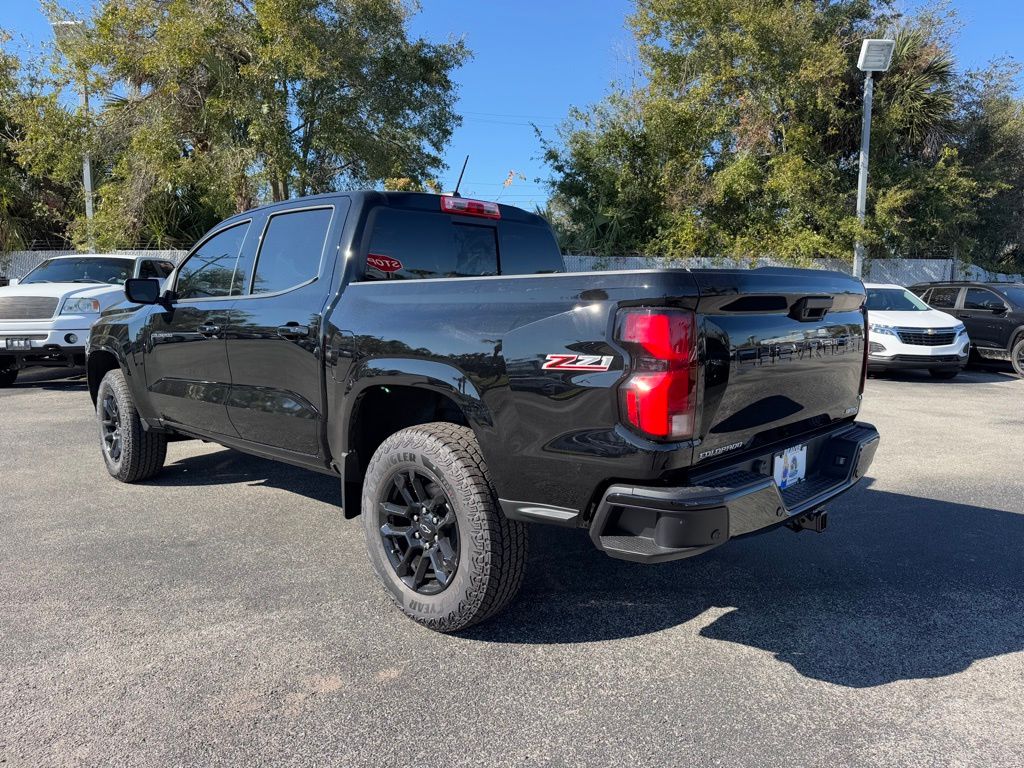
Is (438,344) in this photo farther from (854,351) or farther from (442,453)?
(854,351)

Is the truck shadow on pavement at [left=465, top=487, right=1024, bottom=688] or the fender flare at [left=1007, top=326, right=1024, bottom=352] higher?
the fender flare at [left=1007, top=326, right=1024, bottom=352]

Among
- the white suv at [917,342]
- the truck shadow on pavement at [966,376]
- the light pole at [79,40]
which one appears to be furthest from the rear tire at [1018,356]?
the light pole at [79,40]

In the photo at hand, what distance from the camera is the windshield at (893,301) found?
40.7 feet

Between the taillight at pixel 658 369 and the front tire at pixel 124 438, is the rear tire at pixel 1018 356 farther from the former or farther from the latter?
the front tire at pixel 124 438

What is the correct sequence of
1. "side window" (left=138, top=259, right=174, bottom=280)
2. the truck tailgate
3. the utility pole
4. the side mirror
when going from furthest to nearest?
1. the utility pole
2. "side window" (left=138, top=259, right=174, bottom=280)
3. the side mirror
4. the truck tailgate

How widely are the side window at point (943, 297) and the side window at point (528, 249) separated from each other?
11763 millimetres

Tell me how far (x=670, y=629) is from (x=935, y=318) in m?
10.6

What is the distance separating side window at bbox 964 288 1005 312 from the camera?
13.0 m

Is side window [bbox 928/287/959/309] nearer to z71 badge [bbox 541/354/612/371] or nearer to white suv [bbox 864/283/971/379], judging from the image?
white suv [bbox 864/283/971/379]

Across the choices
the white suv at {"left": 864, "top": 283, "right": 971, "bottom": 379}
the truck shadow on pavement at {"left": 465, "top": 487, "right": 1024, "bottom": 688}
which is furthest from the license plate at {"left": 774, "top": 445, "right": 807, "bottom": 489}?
the white suv at {"left": 864, "top": 283, "right": 971, "bottom": 379}

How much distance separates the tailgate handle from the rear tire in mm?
11445

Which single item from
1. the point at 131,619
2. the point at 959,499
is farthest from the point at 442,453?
the point at 959,499

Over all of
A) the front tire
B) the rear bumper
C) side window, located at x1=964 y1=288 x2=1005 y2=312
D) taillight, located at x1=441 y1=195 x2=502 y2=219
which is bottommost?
the front tire

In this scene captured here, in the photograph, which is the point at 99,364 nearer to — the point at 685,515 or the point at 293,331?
the point at 293,331
